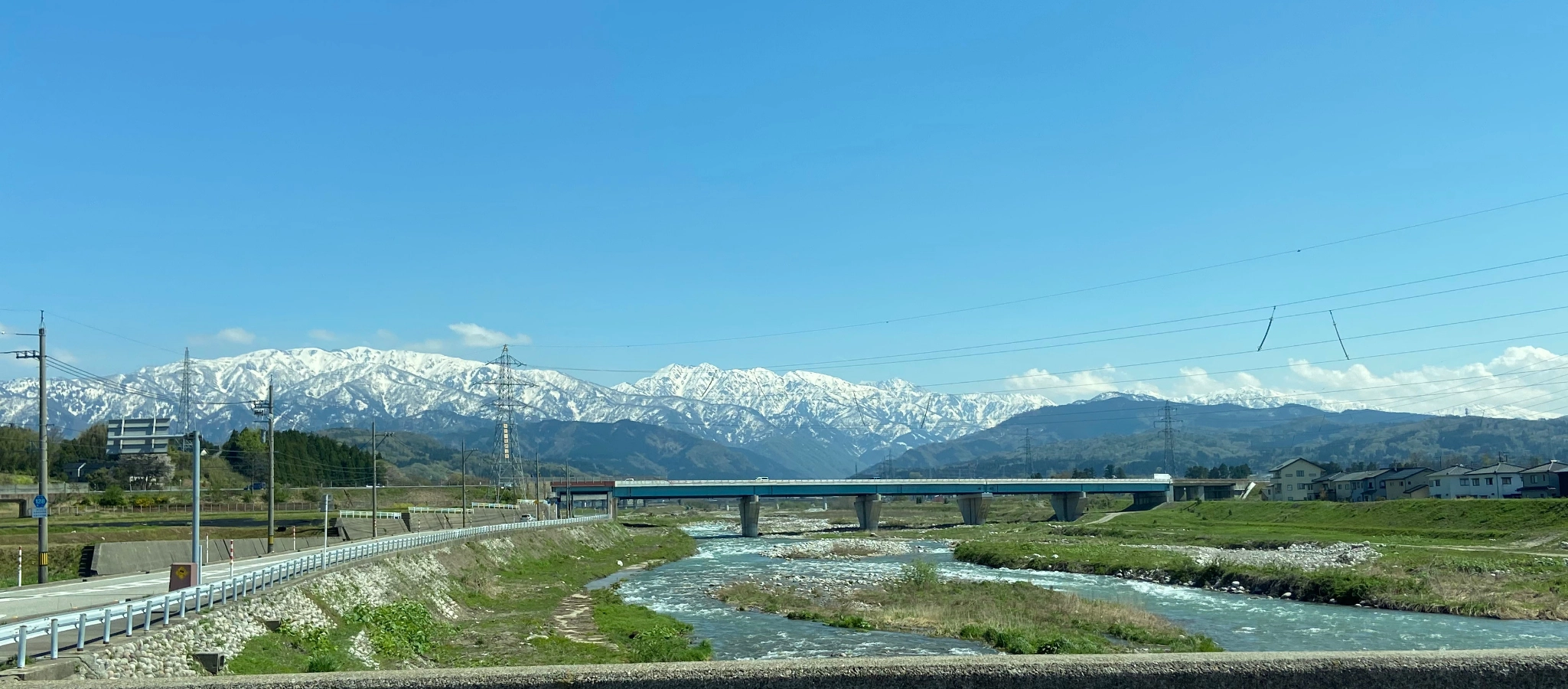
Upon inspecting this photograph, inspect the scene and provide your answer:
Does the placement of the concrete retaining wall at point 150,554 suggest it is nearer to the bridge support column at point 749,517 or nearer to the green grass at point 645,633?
the green grass at point 645,633

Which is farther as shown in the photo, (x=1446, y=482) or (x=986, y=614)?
(x=1446, y=482)

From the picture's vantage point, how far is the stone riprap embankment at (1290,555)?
73438 mm

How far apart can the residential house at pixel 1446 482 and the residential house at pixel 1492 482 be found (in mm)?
724

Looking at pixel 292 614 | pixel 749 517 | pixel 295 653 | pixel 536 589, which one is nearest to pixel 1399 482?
pixel 749 517

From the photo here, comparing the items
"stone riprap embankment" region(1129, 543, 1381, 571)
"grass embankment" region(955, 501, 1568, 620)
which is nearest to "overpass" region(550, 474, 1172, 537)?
"grass embankment" region(955, 501, 1568, 620)

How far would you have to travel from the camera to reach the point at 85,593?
38062mm

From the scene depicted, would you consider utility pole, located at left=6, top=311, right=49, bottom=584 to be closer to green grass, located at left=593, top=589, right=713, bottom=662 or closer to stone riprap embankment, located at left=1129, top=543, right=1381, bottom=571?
green grass, located at left=593, top=589, right=713, bottom=662

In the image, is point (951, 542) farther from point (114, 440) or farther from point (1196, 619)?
point (114, 440)

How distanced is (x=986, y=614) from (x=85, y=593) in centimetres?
3659

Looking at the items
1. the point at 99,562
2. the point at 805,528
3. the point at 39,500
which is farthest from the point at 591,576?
the point at 805,528

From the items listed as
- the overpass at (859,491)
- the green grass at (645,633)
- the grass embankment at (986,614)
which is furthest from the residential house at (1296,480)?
the green grass at (645,633)

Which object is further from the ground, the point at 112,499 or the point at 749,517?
the point at 112,499

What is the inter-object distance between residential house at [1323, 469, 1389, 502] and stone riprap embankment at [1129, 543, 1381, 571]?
70660 millimetres

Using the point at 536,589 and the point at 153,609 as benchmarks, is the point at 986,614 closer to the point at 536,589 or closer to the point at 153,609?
the point at 536,589
